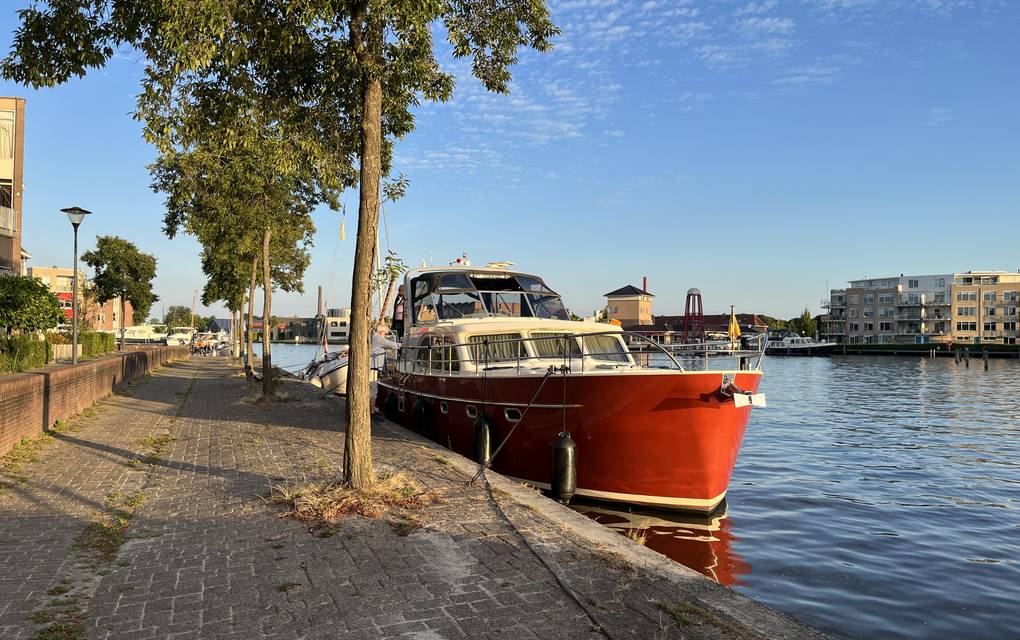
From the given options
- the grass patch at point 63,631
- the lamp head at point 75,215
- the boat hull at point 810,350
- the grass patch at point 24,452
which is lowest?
the boat hull at point 810,350

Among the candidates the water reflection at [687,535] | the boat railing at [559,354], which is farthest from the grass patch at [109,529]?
the water reflection at [687,535]

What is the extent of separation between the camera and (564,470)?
9602 mm

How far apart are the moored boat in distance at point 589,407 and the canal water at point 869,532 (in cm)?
71

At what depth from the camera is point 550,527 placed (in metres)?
6.92

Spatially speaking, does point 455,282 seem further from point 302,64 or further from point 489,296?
point 302,64

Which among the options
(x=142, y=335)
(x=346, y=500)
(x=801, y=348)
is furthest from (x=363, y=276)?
(x=801, y=348)

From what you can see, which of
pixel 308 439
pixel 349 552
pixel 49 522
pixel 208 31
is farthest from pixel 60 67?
pixel 308 439

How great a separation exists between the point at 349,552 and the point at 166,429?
977cm

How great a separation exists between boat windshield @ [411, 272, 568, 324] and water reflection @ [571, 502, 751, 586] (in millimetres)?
5340

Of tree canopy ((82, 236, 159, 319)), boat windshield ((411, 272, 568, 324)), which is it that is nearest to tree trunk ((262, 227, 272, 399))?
boat windshield ((411, 272, 568, 324))

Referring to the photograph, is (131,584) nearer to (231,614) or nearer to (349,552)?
(231,614)

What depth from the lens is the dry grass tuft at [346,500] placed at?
7051 millimetres

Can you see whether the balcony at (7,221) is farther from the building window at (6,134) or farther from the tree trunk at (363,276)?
the tree trunk at (363,276)

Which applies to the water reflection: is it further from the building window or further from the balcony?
the building window
